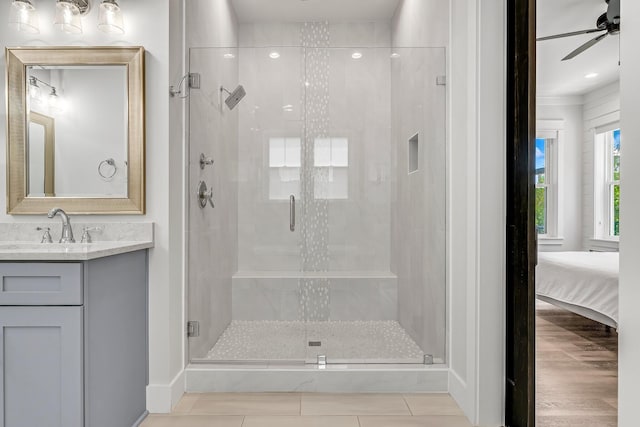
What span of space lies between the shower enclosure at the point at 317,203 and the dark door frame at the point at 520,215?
0.66 meters

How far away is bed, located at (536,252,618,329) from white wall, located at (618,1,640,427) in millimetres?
497

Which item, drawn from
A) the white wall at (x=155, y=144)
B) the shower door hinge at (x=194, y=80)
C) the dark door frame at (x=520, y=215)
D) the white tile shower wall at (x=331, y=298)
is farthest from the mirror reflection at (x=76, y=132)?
the dark door frame at (x=520, y=215)

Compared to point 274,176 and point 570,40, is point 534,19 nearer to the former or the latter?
point 570,40

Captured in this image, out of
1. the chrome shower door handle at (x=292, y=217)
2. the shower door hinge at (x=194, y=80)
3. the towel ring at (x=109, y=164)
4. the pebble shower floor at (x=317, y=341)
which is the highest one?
the shower door hinge at (x=194, y=80)

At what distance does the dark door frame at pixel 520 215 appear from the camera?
1.93 m

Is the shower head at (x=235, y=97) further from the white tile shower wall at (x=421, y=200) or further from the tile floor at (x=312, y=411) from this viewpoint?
the tile floor at (x=312, y=411)

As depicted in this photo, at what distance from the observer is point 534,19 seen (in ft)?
6.24

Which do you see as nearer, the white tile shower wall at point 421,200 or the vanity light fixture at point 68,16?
the vanity light fixture at point 68,16

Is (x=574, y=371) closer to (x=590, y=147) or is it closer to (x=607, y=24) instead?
(x=590, y=147)

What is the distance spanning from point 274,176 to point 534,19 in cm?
184

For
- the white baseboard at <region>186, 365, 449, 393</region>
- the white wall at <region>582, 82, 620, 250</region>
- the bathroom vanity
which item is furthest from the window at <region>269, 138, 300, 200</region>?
the white wall at <region>582, 82, 620, 250</region>

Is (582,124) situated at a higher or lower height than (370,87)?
lower

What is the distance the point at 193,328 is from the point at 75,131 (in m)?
1.26

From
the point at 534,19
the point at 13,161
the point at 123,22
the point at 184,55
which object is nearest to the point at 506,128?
the point at 534,19
